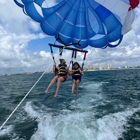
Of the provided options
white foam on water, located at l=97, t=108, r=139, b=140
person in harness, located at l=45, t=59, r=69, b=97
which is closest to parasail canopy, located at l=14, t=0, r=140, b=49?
person in harness, located at l=45, t=59, r=69, b=97

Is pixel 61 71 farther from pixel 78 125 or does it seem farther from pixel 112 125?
pixel 112 125

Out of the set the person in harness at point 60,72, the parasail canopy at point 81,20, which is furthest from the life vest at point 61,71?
the parasail canopy at point 81,20

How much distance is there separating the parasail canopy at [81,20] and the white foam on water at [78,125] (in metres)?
4.59

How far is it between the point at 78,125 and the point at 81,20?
603cm

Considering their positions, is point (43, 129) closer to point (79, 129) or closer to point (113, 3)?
point (79, 129)

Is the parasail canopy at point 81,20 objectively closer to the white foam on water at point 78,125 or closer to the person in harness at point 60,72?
the person in harness at point 60,72

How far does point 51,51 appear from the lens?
8.31 metres

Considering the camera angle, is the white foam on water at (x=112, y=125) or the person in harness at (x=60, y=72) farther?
the person in harness at (x=60, y=72)

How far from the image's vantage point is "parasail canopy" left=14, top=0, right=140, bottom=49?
8.40 m

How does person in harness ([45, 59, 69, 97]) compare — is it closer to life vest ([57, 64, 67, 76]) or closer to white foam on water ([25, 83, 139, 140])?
life vest ([57, 64, 67, 76])

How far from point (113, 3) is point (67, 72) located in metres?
4.05

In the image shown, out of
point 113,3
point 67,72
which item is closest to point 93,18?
point 113,3

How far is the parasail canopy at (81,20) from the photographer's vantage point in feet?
27.6

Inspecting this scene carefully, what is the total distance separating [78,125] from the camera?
29.1 feet
